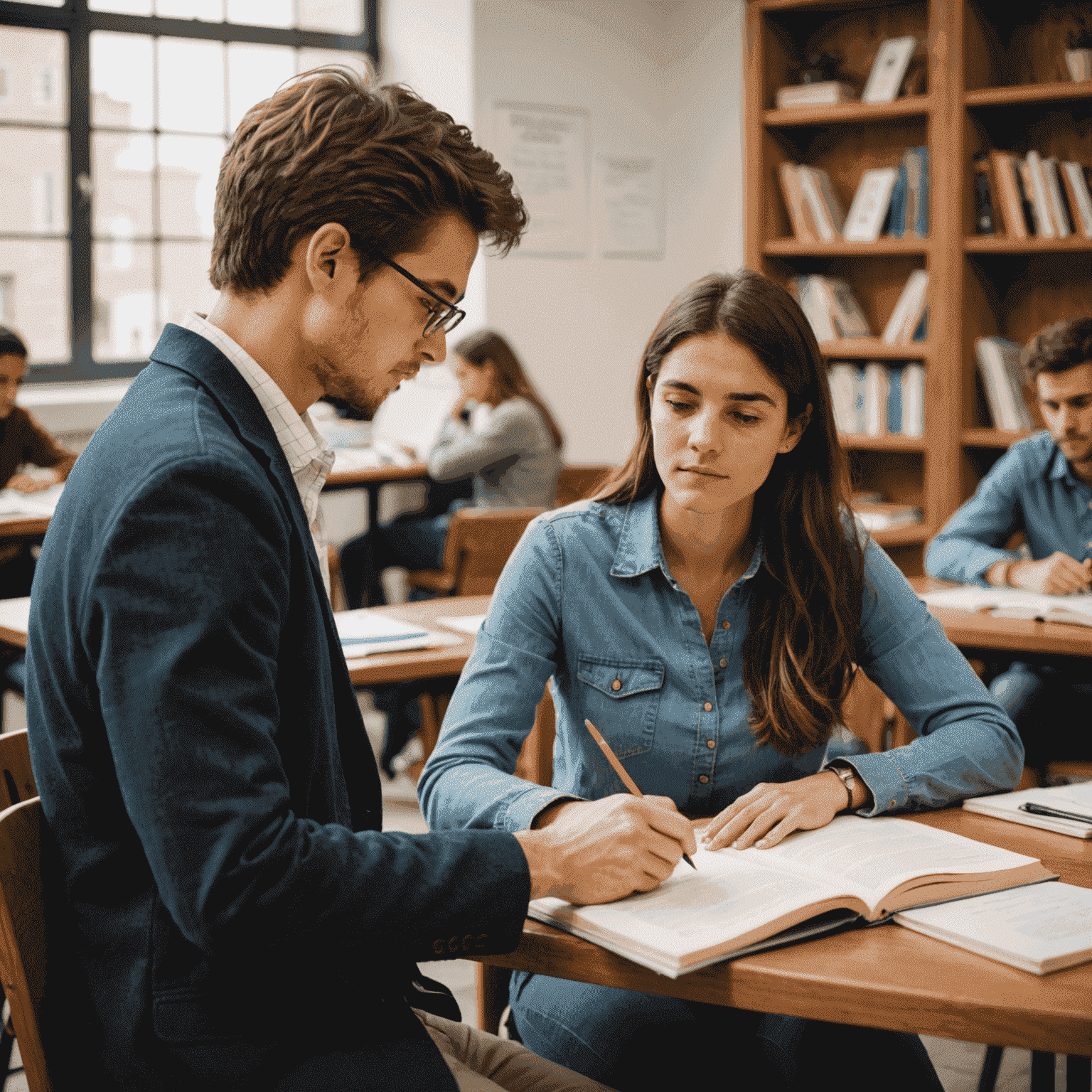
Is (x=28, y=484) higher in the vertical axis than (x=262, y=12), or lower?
lower

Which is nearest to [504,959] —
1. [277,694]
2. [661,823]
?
[661,823]

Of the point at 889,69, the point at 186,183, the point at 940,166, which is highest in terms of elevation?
the point at 889,69

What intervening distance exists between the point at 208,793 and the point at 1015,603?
90.2 inches

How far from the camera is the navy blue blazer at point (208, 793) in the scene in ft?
3.02

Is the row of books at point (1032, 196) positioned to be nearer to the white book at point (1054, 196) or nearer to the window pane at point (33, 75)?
the white book at point (1054, 196)

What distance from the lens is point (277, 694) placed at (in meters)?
1.04

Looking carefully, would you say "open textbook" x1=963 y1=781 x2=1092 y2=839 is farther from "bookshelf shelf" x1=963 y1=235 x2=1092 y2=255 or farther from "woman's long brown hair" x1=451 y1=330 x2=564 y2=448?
"woman's long brown hair" x1=451 y1=330 x2=564 y2=448

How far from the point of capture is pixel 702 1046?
4.47 feet

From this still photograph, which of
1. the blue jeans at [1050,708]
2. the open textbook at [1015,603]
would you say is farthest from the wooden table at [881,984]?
the blue jeans at [1050,708]

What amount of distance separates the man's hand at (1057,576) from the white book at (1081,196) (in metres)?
1.80

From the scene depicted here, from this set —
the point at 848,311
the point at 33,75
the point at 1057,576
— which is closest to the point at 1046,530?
the point at 1057,576

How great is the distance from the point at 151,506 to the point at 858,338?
4.26 meters

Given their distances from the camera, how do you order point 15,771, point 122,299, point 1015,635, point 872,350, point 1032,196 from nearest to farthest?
point 15,771 < point 1015,635 < point 1032,196 < point 872,350 < point 122,299

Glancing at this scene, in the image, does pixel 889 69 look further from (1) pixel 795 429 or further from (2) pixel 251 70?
(1) pixel 795 429
